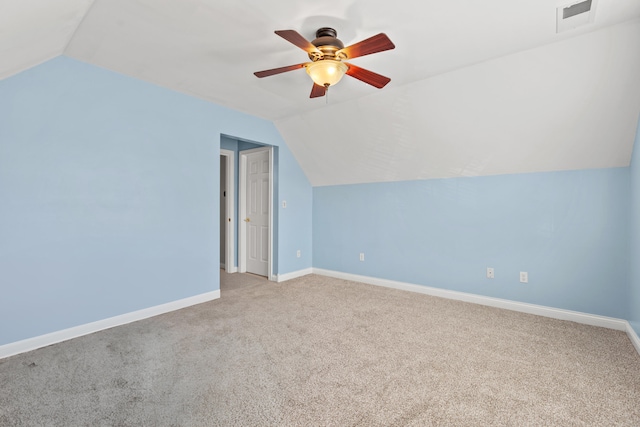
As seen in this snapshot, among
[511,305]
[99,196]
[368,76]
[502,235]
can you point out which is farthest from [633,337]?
[99,196]

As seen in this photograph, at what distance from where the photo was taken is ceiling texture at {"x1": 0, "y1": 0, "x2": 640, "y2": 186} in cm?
194

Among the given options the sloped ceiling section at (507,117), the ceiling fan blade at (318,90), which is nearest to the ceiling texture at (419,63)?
the sloped ceiling section at (507,117)

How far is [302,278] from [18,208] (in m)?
3.44

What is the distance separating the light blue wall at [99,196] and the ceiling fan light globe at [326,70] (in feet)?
6.53

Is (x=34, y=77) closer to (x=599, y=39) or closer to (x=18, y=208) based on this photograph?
(x=18, y=208)

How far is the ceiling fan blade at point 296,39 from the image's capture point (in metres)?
1.73

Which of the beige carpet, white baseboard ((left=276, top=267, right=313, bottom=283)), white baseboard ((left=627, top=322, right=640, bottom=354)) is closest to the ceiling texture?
white baseboard ((left=627, top=322, right=640, bottom=354))

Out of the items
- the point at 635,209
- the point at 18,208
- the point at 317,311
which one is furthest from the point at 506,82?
the point at 18,208

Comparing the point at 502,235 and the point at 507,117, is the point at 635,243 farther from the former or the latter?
the point at 507,117

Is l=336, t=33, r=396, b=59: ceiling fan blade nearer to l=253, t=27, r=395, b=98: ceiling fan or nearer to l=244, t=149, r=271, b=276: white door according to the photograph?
l=253, t=27, r=395, b=98: ceiling fan

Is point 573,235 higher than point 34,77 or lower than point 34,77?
lower

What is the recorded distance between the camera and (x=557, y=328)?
2801 millimetres

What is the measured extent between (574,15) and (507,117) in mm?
1013

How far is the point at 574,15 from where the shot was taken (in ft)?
6.53
